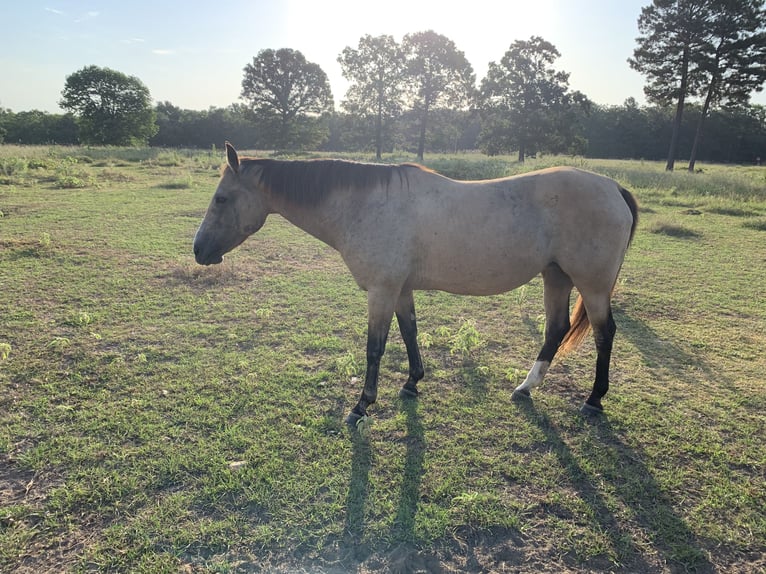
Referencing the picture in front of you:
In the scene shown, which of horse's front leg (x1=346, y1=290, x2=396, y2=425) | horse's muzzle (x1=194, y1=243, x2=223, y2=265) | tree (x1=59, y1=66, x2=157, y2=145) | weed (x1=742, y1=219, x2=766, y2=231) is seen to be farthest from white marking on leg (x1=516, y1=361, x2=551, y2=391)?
tree (x1=59, y1=66, x2=157, y2=145)

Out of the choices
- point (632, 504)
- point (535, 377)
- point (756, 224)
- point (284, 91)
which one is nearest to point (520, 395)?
point (535, 377)

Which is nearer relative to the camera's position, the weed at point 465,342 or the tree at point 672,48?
the weed at point 465,342

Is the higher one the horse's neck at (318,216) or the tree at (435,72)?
the tree at (435,72)

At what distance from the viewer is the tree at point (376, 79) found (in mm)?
34781

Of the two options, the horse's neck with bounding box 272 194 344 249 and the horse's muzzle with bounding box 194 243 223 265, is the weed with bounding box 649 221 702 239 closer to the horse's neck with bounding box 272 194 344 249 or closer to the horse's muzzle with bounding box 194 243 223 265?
the horse's neck with bounding box 272 194 344 249

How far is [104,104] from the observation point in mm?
42594

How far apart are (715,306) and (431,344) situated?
4.46 m

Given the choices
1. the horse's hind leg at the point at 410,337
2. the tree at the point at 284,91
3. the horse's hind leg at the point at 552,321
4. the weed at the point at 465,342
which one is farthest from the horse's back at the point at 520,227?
the tree at the point at 284,91

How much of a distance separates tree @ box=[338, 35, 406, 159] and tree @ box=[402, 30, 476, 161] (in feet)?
3.92

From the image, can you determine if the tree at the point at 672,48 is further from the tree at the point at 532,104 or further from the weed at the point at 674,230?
the weed at the point at 674,230

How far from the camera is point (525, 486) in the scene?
108 inches

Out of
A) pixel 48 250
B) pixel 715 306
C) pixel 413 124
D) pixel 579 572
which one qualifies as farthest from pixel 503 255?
pixel 413 124

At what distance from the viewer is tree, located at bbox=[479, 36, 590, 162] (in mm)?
33188

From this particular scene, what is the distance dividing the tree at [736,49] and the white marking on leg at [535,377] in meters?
32.7
